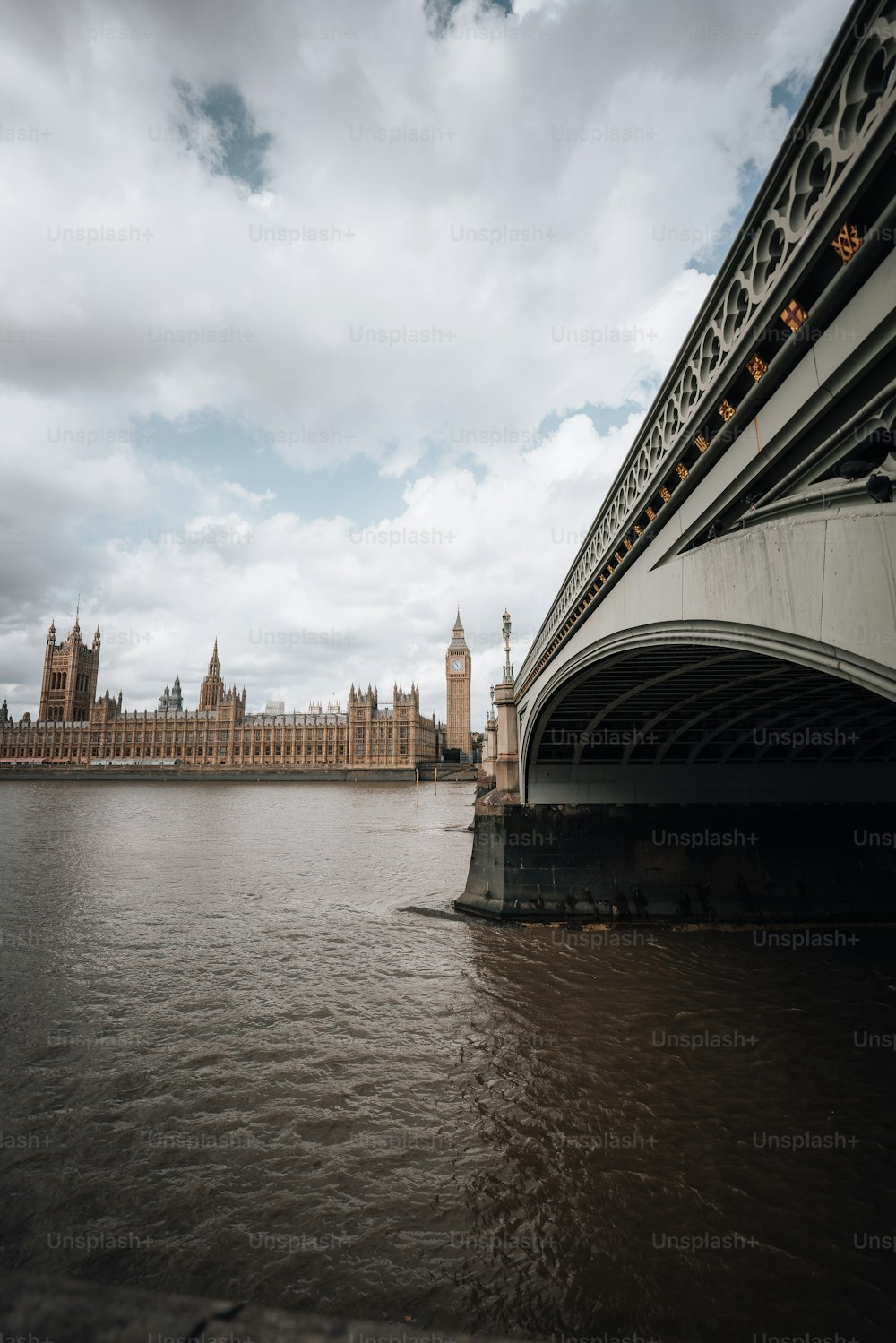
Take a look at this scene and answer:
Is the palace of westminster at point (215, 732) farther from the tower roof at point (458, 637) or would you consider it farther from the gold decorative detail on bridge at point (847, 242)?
the gold decorative detail on bridge at point (847, 242)

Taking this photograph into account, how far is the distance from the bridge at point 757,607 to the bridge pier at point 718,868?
0.15 ft

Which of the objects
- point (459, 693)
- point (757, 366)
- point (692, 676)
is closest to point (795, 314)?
point (757, 366)

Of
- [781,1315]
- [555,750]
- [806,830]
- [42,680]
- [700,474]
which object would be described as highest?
[42,680]

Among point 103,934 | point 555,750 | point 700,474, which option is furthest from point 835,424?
point 103,934

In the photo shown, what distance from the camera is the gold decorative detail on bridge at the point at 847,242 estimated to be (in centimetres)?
333

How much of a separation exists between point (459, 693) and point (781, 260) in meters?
139

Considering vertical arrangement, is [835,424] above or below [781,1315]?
above

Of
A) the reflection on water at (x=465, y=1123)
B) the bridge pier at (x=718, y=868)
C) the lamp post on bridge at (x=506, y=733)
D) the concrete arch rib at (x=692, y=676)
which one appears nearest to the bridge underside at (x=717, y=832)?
the bridge pier at (x=718, y=868)

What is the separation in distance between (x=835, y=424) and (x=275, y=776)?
99.0m

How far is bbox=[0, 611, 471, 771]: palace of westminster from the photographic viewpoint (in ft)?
383

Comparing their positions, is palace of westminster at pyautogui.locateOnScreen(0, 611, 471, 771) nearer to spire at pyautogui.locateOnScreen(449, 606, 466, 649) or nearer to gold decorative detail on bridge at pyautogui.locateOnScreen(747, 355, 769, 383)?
spire at pyautogui.locateOnScreen(449, 606, 466, 649)

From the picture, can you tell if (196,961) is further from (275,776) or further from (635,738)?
(275,776)

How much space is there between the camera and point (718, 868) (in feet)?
51.0

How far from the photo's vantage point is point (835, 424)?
12.9 feet
